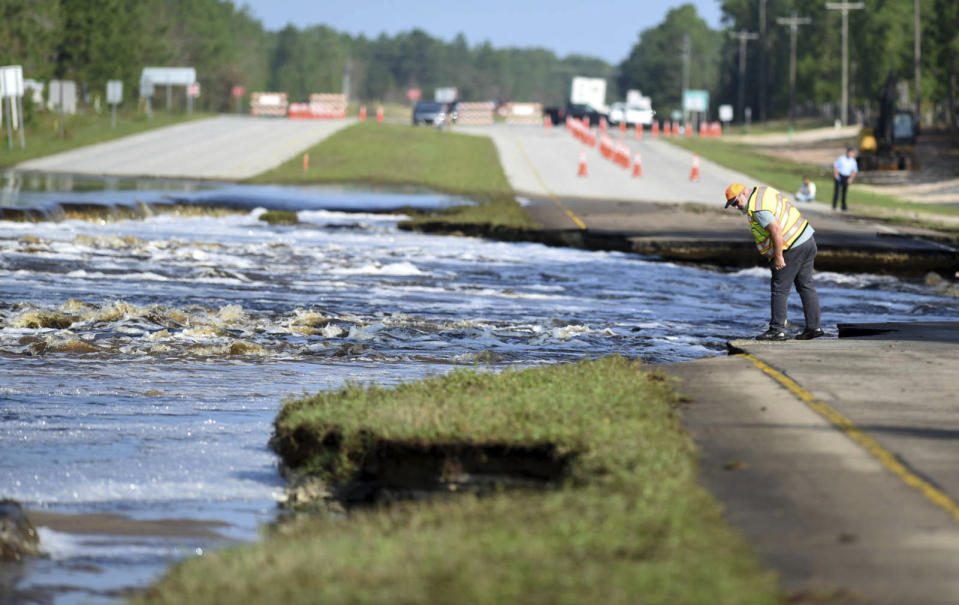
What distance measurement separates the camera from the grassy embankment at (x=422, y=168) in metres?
35.1

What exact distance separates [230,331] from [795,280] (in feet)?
19.9

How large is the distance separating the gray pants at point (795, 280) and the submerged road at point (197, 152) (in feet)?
112

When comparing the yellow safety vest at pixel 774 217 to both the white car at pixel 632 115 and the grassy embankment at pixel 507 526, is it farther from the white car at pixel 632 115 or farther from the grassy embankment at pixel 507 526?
the white car at pixel 632 115

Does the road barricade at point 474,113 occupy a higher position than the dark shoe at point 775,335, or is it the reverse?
the road barricade at point 474,113

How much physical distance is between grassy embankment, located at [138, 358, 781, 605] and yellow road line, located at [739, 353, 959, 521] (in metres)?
0.97

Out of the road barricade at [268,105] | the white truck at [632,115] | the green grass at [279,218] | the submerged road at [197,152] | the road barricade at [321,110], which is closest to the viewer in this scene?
the green grass at [279,218]

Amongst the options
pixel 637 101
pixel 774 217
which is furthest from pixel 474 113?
pixel 774 217

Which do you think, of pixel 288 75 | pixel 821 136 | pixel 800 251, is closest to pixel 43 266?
pixel 800 251

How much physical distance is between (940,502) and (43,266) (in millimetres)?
17886

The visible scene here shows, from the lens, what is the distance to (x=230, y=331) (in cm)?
1620

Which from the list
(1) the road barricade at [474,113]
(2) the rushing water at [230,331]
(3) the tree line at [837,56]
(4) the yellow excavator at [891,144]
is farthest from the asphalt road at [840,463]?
(1) the road barricade at [474,113]

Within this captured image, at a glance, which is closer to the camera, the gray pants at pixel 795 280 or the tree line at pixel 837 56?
the gray pants at pixel 795 280

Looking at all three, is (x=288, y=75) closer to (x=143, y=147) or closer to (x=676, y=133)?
(x=676, y=133)

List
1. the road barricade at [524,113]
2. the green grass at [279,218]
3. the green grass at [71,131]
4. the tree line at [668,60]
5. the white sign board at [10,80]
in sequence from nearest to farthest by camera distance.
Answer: the green grass at [279,218]
the white sign board at [10,80]
the green grass at [71,131]
the tree line at [668,60]
the road barricade at [524,113]
